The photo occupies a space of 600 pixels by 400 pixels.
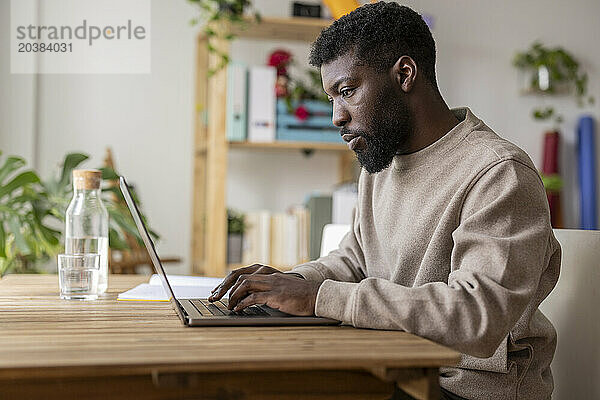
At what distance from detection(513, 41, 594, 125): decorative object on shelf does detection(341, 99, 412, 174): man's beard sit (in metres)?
2.70

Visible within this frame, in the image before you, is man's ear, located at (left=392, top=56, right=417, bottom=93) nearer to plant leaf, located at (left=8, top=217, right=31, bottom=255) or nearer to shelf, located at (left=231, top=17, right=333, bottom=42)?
plant leaf, located at (left=8, top=217, right=31, bottom=255)

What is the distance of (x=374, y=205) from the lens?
149 centimetres

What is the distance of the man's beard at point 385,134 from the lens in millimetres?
1304

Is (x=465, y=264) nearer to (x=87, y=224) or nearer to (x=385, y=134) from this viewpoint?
(x=385, y=134)

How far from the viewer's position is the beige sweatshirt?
992 mm

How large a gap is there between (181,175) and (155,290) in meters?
2.16

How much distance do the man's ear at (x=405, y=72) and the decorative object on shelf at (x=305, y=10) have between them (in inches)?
79.9

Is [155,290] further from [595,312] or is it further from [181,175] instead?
[181,175]

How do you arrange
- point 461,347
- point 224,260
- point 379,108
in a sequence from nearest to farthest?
point 461,347
point 379,108
point 224,260

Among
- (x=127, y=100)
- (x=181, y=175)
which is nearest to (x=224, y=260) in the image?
(x=181, y=175)

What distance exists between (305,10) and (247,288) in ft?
7.83

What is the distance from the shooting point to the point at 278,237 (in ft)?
10.7

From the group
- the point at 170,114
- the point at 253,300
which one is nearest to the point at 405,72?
the point at 253,300

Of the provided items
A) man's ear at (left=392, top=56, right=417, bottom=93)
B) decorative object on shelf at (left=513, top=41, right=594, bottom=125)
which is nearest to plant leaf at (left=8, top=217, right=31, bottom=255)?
man's ear at (left=392, top=56, right=417, bottom=93)
